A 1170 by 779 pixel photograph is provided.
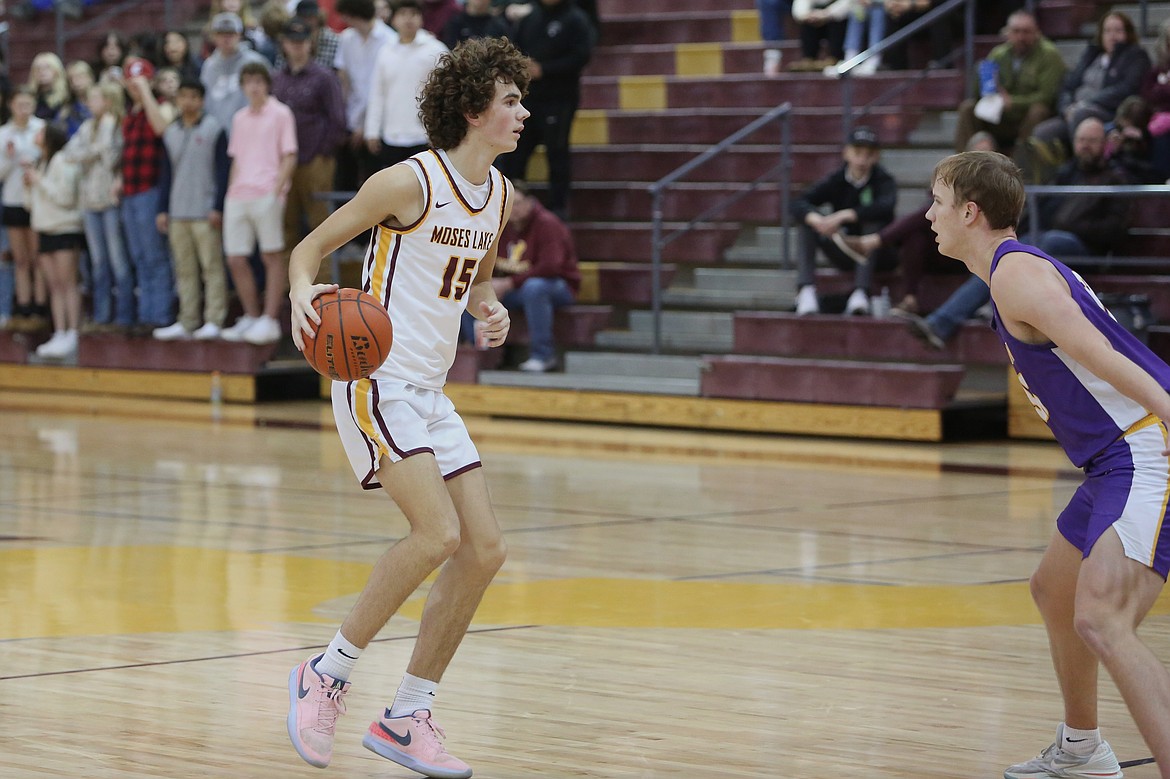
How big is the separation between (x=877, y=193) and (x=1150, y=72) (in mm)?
2056

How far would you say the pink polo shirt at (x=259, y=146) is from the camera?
15.1 metres

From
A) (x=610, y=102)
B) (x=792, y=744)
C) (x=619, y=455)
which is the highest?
(x=610, y=102)

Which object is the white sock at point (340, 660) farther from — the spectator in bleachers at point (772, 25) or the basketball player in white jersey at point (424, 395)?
the spectator in bleachers at point (772, 25)

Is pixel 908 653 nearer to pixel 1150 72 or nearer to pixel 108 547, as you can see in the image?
pixel 108 547

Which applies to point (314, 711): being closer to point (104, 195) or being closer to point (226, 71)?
point (226, 71)

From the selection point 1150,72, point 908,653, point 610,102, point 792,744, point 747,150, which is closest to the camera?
point 792,744

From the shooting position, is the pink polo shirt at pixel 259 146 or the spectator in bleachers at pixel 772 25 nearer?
the pink polo shirt at pixel 259 146

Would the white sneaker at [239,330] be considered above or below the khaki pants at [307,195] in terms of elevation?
below

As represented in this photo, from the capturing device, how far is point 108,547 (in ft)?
27.3

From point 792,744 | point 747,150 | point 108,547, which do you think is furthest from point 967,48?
point 792,744

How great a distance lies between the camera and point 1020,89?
46.0 ft

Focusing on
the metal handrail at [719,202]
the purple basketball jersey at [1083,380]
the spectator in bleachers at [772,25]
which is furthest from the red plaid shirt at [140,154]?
the purple basketball jersey at [1083,380]

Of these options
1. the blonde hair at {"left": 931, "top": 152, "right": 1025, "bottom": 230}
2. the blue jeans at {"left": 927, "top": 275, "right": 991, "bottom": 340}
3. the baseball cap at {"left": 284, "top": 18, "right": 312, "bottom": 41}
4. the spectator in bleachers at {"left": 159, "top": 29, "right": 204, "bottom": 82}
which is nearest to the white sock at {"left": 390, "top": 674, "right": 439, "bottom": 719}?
the blonde hair at {"left": 931, "top": 152, "right": 1025, "bottom": 230}

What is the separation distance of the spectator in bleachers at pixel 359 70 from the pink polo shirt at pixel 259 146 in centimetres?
66
